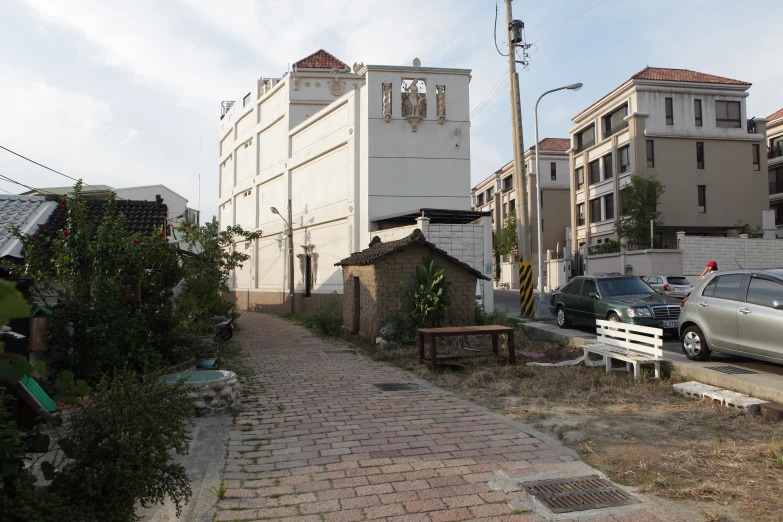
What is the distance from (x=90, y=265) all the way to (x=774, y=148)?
5092 centimetres

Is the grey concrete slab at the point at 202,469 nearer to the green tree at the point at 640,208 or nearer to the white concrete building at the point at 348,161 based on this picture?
the white concrete building at the point at 348,161

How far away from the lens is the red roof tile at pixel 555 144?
56062mm

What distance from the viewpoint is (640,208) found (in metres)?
35.9

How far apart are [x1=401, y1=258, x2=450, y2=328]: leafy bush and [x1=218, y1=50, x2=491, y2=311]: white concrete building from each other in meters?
4.84

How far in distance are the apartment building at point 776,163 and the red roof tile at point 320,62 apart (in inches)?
1361

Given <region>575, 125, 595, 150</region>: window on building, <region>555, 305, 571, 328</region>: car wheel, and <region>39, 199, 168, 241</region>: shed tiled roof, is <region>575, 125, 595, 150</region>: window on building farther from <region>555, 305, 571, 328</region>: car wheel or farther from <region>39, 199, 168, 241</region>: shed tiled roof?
<region>39, 199, 168, 241</region>: shed tiled roof

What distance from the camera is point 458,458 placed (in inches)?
210

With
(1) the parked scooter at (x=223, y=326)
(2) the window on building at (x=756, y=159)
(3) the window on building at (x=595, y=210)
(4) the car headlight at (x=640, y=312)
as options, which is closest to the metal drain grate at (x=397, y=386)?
(4) the car headlight at (x=640, y=312)

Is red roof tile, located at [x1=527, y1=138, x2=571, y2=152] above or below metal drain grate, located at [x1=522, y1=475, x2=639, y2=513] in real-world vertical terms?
above

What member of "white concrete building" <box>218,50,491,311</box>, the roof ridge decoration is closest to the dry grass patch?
"white concrete building" <box>218,50,491,311</box>

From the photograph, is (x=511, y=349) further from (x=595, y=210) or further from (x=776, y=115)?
(x=776, y=115)

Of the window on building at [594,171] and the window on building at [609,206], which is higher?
the window on building at [594,171]

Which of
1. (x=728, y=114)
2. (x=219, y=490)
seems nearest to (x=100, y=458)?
(x=219, y=490)

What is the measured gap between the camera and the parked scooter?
50.4 feet
